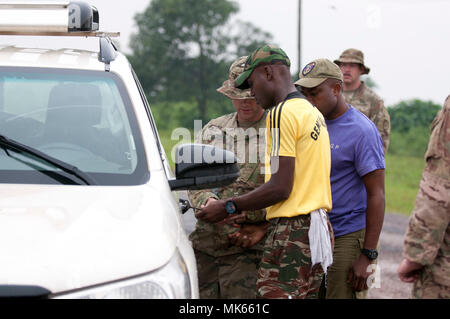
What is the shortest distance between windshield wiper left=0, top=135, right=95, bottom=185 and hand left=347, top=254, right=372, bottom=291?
1.77 meters

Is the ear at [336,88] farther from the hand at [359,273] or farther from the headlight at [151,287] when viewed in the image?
the headlight at [151,287]

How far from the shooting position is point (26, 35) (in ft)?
12.3

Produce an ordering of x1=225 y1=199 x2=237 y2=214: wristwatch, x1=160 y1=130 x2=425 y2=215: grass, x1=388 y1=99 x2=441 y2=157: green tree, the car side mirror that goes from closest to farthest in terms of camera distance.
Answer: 1. the car side mirror
2. x1=225 y1=199 x2=237 y2=214: wristwatch
3. x1=160 y1=130 x2=425 y2=215: grass
4. x1=388 y1=99 x2=441 y2=157: green tree

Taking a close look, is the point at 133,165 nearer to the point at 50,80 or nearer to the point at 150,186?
the point at 150,186

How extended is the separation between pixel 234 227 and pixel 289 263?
0.96 m

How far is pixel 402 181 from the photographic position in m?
17.2

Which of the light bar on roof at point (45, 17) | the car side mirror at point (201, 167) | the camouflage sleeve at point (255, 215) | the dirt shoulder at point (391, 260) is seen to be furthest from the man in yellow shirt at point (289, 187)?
the dirt shoulder at point (391, 260)

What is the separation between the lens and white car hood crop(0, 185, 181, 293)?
85.4 inches

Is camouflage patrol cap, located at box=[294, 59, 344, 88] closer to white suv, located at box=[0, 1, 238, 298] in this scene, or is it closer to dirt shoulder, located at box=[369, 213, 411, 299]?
white suv, located at box=[0, 1, 238, 298]

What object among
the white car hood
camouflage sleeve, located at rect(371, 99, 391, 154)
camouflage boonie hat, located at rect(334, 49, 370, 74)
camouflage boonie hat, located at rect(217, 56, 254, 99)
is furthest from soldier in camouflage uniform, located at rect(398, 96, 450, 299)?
camouflage boonie hat, located at rect(334, 49, 370, 74)

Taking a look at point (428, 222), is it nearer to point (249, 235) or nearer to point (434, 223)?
point (434, 223)

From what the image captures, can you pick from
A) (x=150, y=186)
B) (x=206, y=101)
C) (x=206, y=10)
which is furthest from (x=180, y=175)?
(x=206, y=10)

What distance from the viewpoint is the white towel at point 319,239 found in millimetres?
3266
